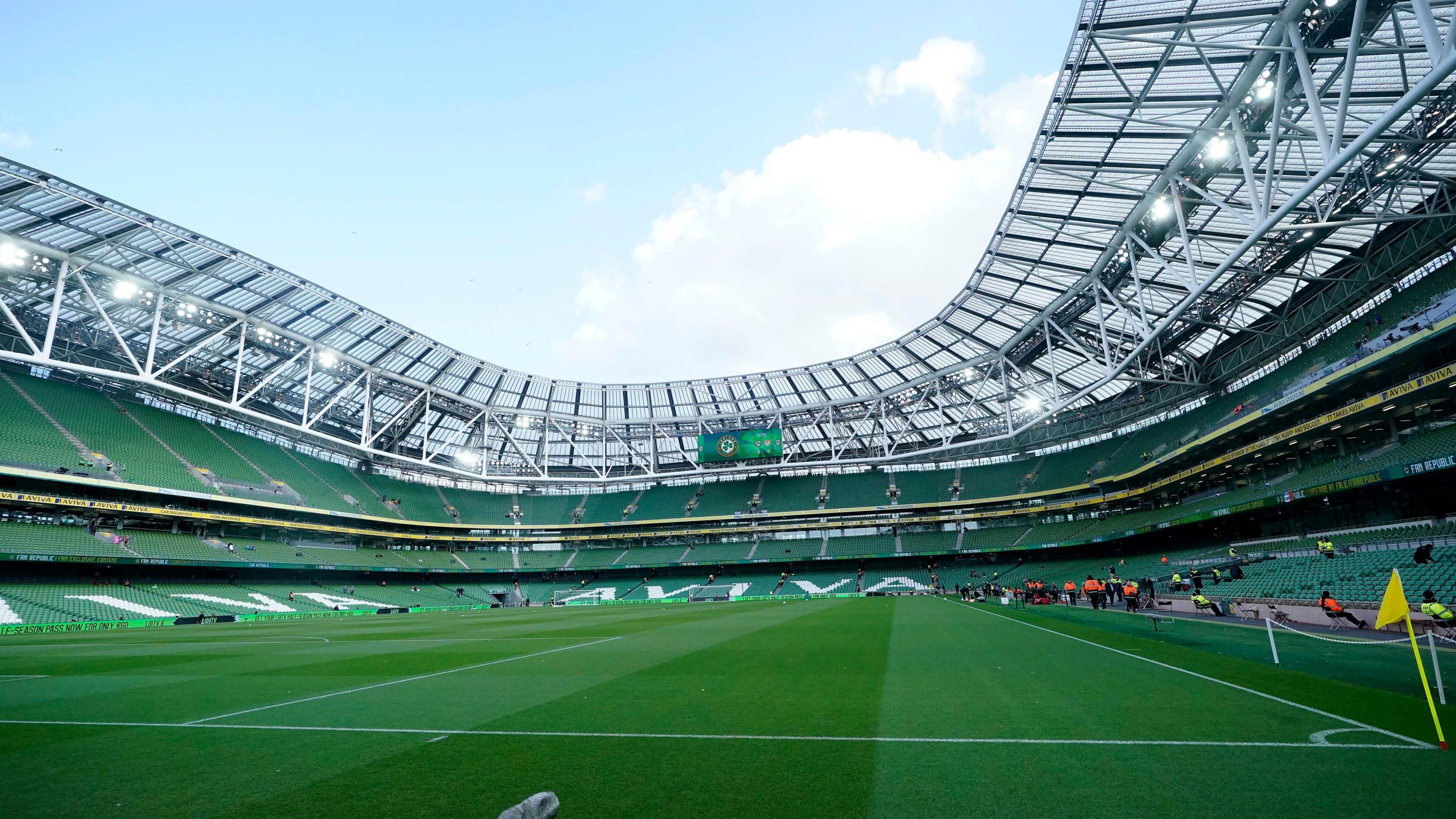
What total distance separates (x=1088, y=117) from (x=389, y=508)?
199 ft

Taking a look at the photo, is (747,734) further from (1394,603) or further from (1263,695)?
(1263,695)

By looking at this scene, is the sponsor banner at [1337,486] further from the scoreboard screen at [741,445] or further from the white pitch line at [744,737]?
the scoreboard screen at [741,445]

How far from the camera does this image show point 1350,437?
29.9m

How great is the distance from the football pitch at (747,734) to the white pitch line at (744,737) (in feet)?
0.13

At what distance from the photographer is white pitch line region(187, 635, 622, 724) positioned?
8055mm

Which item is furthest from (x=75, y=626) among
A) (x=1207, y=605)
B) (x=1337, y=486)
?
(x=1337, y=486)

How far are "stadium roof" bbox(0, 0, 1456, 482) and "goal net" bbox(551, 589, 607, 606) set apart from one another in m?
11.2

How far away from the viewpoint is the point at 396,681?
10.7m

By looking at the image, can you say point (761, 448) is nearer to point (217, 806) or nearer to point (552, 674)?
point (552, 674)

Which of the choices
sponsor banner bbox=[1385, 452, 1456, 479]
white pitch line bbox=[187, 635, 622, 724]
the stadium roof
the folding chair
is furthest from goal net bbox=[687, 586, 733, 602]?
sponsor banner bbox=[1385, 452, 1456, 479]

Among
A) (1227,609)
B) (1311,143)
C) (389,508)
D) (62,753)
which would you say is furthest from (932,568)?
(62,753)

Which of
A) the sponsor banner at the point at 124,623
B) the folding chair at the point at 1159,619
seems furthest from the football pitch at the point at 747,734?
the sponsor banner at the point at 124,623

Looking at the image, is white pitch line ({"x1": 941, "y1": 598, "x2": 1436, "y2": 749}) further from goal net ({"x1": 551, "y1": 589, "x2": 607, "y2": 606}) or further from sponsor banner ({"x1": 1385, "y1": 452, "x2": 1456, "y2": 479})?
goal net ({"x1": 551, "y1": 589, "x2": 607, "y2": 606})

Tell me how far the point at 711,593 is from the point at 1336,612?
156ft
